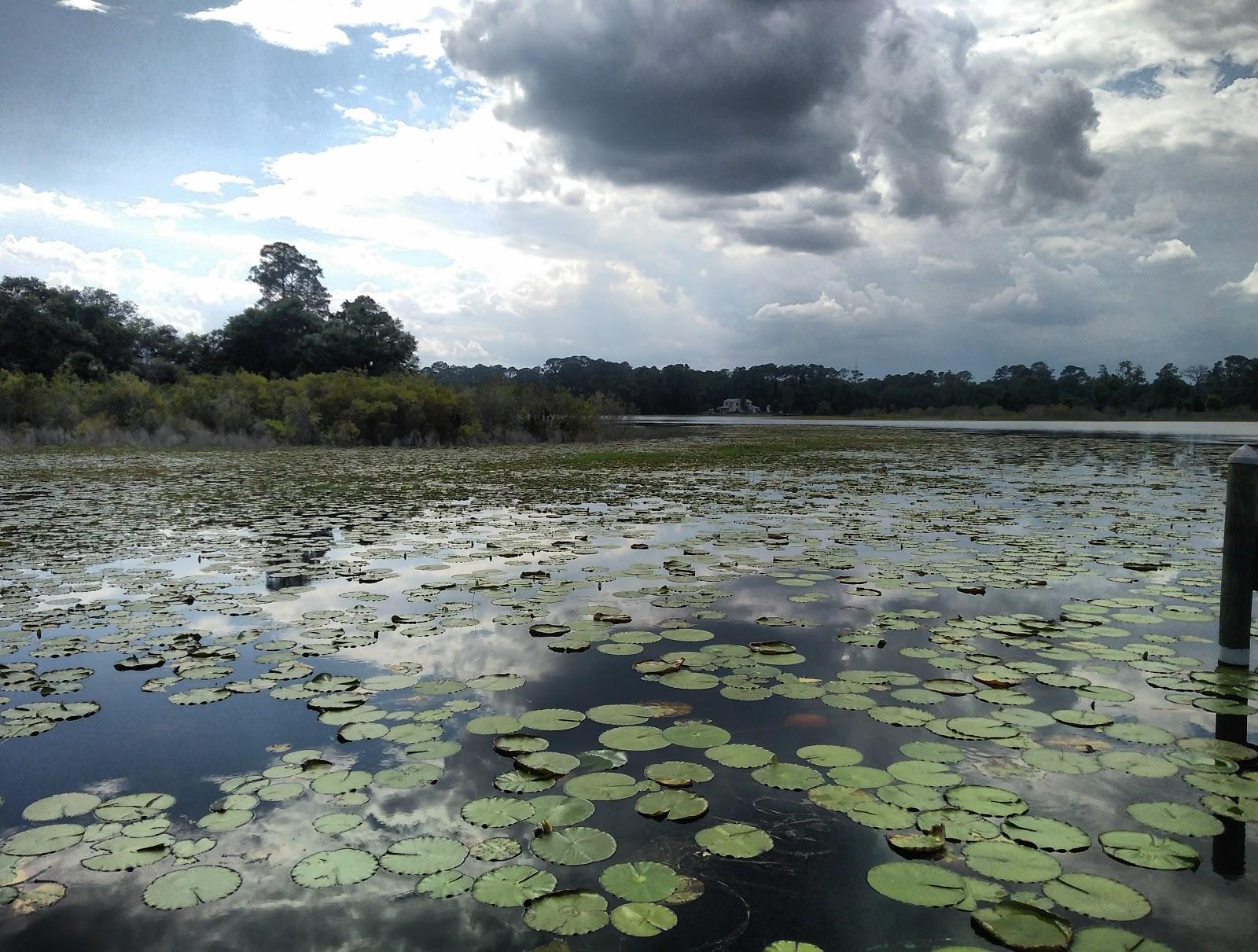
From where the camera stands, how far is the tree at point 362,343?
44.9 meters

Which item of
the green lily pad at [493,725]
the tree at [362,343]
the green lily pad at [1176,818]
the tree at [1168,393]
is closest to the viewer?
the green lily pad at [1176,818]

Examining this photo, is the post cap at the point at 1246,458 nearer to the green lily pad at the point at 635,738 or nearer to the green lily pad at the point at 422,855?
the green lily pad at the point at 635,738

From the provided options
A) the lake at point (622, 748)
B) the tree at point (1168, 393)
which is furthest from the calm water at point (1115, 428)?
the lake at point (622, 748)

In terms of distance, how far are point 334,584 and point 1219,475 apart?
15.8 meters

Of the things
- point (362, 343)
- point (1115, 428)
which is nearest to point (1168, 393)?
point (1115, 428)

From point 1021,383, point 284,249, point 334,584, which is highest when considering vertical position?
point 284,249

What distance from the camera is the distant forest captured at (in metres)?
26.6

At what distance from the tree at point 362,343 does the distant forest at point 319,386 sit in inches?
3.7

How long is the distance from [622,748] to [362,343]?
46449 mm

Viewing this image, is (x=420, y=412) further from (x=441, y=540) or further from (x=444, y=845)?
(x=444, y=845)

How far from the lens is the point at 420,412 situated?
26.6 m

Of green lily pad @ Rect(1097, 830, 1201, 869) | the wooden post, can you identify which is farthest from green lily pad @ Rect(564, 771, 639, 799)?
the wooden post

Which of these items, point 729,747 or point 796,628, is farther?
point 796,628

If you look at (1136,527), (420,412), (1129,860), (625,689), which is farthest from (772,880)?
(420,412)
